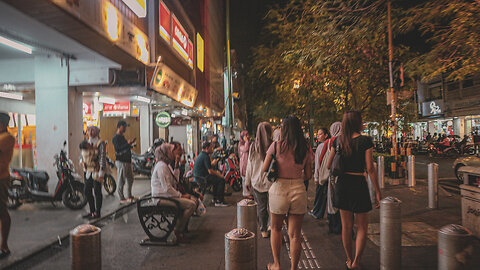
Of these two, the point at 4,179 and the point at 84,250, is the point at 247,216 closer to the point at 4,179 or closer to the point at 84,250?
the point at 84,250

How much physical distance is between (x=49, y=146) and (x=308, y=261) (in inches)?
292

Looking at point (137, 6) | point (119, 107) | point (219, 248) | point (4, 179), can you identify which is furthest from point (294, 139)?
point (119, 107)

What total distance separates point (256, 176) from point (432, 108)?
119 ft

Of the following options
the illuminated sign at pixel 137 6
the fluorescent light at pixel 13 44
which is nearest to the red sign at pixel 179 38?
the illuminated sign at pixel 137 6

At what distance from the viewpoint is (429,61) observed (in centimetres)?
782

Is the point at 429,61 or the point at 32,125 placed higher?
the point at 429,61

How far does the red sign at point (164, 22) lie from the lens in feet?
39.9

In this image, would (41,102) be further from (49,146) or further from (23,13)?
(23,13)

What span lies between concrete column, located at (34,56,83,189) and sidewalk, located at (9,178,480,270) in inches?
115

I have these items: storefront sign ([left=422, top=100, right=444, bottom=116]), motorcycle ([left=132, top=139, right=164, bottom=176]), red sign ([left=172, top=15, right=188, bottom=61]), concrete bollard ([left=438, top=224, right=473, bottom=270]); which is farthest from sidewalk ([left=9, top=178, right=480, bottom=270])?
storefront sign ([left=422, top=100, right=444, bottom=116])

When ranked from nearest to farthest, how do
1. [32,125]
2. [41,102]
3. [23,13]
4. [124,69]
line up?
[23,13], [41,102], [124,69], [32,125]

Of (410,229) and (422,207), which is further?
(422,207)

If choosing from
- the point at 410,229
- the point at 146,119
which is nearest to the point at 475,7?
the point at 410,229

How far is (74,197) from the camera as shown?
26.3ft
